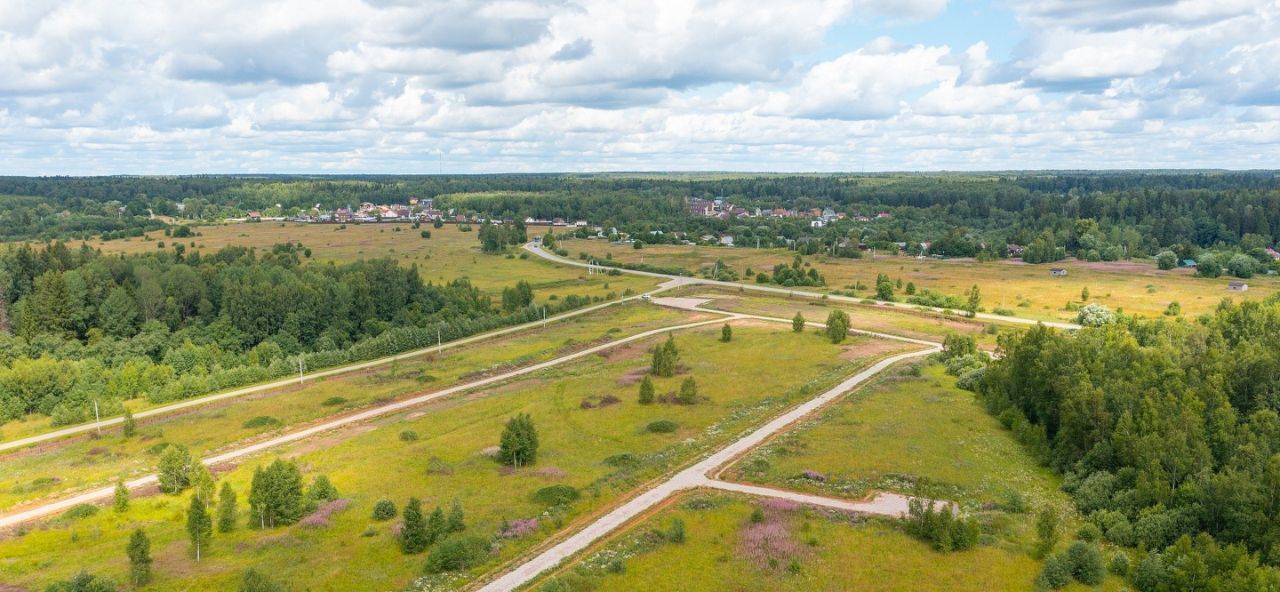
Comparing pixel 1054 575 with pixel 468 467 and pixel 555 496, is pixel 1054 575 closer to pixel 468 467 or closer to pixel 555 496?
pixel 555 496

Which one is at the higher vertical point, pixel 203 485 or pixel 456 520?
pixel 456 520

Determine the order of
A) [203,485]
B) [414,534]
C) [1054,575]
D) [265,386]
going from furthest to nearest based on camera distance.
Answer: [265,386] → [203,485] → [414,534] → [1054,575]

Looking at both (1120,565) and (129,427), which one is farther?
(129,427)

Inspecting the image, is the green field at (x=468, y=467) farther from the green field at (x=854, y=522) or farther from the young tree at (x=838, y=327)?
the green field at (x=854, y=522)

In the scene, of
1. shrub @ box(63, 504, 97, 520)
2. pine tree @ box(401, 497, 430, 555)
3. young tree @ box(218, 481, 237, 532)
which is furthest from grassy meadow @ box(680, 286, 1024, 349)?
shrub @ box(63, 504, 97, 520)

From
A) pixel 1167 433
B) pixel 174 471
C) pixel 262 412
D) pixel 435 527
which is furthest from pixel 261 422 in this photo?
pixel 1167 433

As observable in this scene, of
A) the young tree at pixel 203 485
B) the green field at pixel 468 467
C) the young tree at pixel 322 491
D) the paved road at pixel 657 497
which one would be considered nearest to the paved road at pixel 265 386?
the green field at pixel 468 467

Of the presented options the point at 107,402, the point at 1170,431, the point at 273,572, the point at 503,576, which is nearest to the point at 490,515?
the point at 503,576
